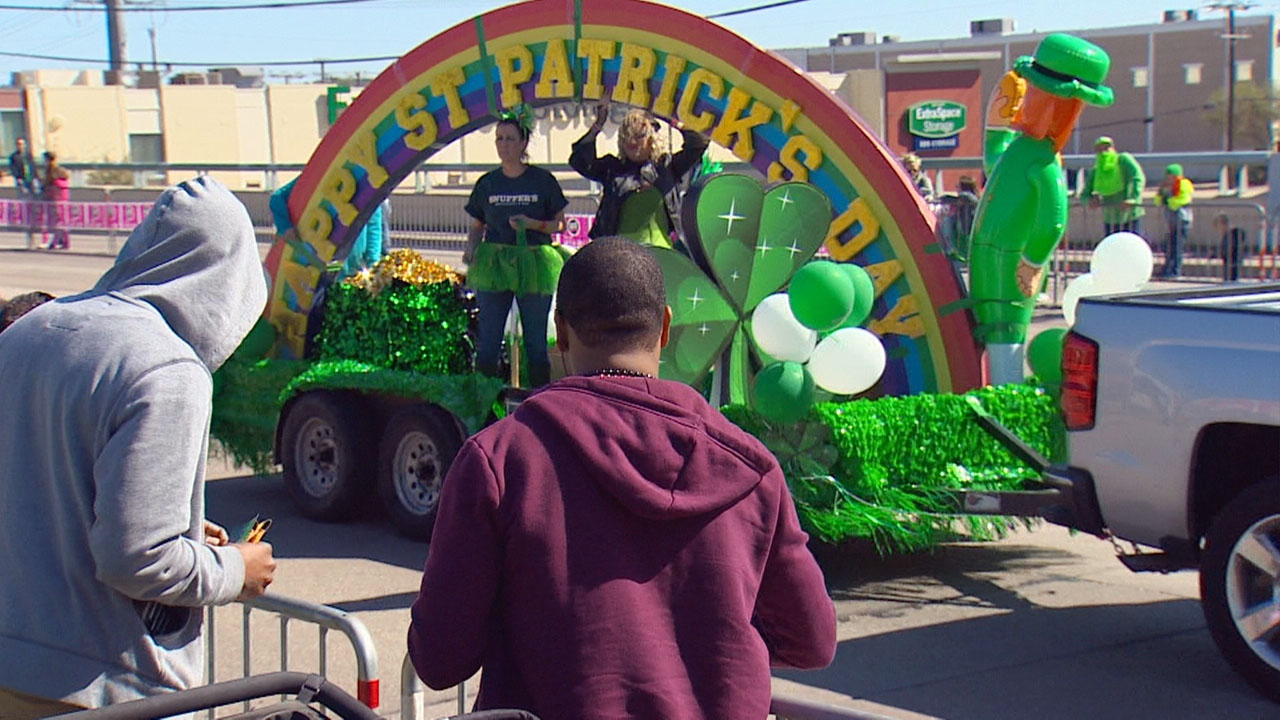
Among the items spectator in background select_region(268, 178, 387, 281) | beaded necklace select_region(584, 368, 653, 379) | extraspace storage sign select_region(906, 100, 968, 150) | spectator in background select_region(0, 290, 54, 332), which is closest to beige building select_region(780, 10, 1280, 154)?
extraspace storage sign select_region(906, 100, 968, 150)

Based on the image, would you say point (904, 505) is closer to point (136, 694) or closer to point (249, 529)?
point (249, 529)

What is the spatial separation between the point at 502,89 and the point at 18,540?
6106 millimetres

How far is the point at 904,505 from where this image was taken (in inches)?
269

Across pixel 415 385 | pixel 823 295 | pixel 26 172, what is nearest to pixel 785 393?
pixel 823 295

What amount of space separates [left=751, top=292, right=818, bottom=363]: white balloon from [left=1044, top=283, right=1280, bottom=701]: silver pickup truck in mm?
1298

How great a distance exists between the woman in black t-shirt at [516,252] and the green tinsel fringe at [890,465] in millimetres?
1649

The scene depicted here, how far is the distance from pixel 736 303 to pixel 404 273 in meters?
2.18

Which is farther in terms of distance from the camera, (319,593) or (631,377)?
(319,593)

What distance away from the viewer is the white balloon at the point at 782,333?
7.05 m

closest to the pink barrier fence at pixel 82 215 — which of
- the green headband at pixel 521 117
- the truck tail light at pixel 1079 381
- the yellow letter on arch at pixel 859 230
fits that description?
the green headband at pixel 521 117

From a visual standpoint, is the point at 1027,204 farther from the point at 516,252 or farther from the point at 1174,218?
the point at 1174,218

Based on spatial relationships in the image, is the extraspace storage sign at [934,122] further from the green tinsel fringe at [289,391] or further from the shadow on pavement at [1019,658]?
the shadow on pavement at [1019,658]

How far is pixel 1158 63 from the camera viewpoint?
61.3m

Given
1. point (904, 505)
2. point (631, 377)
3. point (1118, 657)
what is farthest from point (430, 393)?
point (631, 377)
